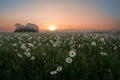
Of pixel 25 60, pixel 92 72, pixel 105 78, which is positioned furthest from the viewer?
pixel 25 60

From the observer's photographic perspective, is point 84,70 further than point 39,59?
No

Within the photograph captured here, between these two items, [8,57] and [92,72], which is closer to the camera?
[92,72]

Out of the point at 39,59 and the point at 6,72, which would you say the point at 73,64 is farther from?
the point at 6,72

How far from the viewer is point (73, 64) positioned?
5.91 metres

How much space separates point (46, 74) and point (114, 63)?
70.8 inches

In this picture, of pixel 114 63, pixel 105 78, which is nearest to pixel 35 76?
pixel 105 78

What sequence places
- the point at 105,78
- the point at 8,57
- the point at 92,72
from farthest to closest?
the point at 8,57
the point at 92,72
the point at 105,78

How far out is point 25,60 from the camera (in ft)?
20.8

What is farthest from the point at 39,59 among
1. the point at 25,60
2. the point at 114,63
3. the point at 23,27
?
the point at 23,27

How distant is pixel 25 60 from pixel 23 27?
59.8 meters

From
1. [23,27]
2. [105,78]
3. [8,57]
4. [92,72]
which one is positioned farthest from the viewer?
[23,27]

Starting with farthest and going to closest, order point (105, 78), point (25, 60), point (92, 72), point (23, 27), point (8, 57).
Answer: point (23, 27) → point (8, 57) → point (25, 60) → point (92, 72) → point (105, 78)

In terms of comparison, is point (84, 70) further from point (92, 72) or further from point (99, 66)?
point (99, 66)

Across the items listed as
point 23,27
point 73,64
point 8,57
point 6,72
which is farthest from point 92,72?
point 23,27
